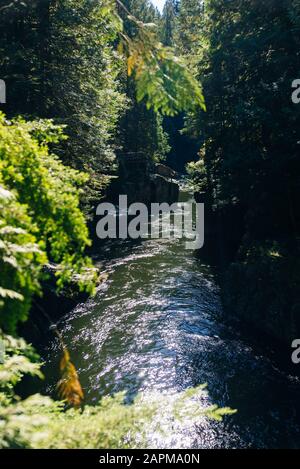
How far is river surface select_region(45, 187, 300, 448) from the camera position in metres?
10.5

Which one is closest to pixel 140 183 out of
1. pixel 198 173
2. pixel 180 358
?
pixel 198 173

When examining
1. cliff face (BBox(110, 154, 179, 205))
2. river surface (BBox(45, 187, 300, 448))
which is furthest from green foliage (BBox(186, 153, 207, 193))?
cliff face (BBox(110, 154, 179, 205))

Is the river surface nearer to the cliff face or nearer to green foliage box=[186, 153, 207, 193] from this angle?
green foliage box=[186, 153, 207, 193]

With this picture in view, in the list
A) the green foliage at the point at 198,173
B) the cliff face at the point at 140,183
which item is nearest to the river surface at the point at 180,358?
the green foliage at the point at 198,173

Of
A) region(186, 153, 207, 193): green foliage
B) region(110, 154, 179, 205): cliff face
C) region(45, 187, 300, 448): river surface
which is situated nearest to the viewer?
region(45, 187, 300, 448): river surface

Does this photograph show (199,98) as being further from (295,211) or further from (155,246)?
(155,246)

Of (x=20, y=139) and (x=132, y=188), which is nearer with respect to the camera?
(x=20, y=139)

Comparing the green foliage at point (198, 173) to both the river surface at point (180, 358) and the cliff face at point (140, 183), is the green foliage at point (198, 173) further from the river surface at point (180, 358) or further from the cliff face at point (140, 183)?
the cliff face at point (140, 183)

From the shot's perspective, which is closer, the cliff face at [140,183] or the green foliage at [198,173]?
the green foliage at [198,173]

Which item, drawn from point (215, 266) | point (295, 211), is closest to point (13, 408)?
point (295, 211)

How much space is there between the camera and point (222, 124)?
64.1 feet

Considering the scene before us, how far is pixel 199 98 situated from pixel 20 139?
134 inches

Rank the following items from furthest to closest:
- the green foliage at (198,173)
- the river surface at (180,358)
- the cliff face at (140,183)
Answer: the cliff face at (140,183) → the green foliage at (198,173) → the river surface at (180,358)

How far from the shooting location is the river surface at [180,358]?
10.5 metres
